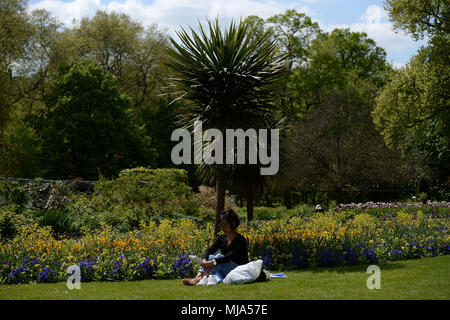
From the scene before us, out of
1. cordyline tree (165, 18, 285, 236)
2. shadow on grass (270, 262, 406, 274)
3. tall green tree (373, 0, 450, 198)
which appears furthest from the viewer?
tall green tree (373, 0, 450, 198)

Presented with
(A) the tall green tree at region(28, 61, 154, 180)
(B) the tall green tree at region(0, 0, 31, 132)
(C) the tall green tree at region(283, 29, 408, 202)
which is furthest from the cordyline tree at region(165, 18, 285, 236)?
(B) the tall green tree at region(0, 0, 31, 132)

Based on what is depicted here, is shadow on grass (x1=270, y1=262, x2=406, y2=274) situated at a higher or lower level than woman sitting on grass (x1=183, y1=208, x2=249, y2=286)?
lower

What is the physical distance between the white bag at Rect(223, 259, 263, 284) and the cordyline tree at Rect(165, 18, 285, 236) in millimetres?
2656

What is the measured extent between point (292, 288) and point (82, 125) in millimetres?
21806

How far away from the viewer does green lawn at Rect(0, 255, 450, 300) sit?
562 cm

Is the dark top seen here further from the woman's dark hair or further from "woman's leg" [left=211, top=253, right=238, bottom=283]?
the woman's dark hair

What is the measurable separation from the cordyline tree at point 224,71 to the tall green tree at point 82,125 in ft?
57.6

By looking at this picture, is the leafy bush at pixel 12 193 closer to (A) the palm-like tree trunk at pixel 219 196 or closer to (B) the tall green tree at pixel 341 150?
(A) the palm-like tree trunk at pixel 219 196

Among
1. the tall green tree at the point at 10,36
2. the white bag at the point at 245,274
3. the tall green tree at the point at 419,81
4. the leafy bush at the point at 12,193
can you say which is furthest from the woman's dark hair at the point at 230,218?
the tall green tree at the point at 10,36

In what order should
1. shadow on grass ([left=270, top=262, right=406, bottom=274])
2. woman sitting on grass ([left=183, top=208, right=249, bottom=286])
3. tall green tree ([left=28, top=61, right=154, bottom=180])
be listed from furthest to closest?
tall green tree ([left=28, top=61, right=154, bottom=180]) < shadow on grass ([left=270, top=262, right=406, bottom=274]) < woman sitting on grass ([left=183, top=208, right=249, bottom=286])

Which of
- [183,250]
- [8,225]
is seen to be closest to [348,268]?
[183,250]

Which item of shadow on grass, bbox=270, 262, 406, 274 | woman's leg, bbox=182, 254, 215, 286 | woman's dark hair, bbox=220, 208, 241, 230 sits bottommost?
shadow on grass, bbox=270, 262, 406, 274

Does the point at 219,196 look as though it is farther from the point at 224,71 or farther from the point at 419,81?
the point at 419,81
